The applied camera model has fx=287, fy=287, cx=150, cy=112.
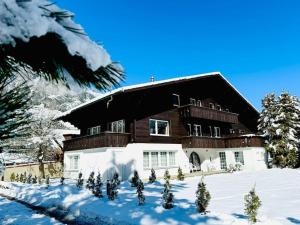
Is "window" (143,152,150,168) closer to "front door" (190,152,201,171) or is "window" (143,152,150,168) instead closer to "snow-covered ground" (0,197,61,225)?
"front door" (190,152,201,171)

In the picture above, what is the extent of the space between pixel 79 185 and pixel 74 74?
18.0 metres

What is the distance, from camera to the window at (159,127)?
25747mm

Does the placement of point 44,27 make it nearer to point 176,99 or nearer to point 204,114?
point 176,99

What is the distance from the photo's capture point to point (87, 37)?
149 centimetres

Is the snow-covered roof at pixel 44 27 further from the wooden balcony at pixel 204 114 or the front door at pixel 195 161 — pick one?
the front door at pixel 195 161

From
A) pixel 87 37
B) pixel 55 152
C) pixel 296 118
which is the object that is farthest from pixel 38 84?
pixel 55 152

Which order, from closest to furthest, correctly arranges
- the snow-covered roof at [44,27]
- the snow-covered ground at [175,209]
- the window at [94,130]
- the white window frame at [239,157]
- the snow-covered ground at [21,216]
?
the snow-covered roof at [44,27] → the snow-covered ground at [175,209] → the snow-covered ground at [21,216] → the window at [94,130] → the white window frame at [239,157]

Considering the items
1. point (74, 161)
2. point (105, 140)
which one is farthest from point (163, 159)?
point (74, 161)

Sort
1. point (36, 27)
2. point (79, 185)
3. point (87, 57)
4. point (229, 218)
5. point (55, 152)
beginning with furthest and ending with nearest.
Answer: point (55, 152)
point (79, 185)
point (229, 218)
point (87, 57)
point (36, 27)

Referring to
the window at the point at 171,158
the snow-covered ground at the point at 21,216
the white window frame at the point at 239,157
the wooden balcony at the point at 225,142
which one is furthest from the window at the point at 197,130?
the snow-covered ground at the point at 21,216

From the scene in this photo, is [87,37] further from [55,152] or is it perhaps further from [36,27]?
[55,152]

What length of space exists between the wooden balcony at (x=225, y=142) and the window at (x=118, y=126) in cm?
653

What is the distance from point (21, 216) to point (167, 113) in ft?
58.9

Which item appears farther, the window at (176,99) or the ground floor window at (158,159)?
the window at (176,99)
